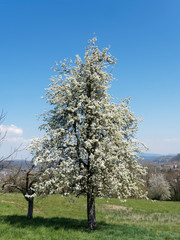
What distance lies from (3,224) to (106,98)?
12.9 metres

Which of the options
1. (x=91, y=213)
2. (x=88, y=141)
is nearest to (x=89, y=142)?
(x=88, y=141)

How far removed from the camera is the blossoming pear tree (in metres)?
16.2

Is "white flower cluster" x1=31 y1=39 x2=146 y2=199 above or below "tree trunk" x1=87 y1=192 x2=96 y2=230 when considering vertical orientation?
above

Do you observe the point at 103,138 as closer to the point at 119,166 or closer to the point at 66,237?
the point at 119,166

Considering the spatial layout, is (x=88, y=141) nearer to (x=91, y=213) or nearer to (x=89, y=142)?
(x=89, y=142)

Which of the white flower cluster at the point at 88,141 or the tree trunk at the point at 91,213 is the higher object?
the white flower cluster at the point at 88,141

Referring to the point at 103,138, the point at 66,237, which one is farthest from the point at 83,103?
the point at 66,237

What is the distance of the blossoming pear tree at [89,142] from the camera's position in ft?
53.2

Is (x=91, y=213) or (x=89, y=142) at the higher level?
(x=89, y=142)

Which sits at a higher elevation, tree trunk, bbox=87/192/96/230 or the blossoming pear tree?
the blossoming pear tree

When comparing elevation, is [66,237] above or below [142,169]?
below

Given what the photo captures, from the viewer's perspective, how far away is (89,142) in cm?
1616

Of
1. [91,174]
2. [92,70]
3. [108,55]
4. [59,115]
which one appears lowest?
[91,174]

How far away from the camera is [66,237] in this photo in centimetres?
1466
